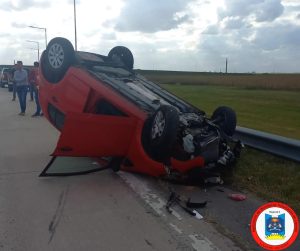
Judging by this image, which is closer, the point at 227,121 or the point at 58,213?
the point at 58,213

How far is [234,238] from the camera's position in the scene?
4.05m

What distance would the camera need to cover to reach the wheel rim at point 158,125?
18.0 ft

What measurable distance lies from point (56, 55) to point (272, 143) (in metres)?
3.76

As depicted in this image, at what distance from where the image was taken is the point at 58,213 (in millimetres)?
4695

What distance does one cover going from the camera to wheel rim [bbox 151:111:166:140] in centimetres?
549

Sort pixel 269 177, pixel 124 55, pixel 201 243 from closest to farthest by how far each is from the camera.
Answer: pixel 201 243 < pixel 269 177 < pixel 124 55

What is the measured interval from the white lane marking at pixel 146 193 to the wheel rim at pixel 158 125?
67 centimetres

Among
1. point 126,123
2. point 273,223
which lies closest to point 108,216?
point 126,123

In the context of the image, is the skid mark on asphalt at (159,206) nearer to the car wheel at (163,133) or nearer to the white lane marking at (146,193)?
the white lane marking at (146,193)

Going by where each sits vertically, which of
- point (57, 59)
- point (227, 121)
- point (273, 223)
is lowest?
point (273, 223)

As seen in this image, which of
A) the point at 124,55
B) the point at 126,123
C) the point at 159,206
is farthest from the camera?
the point at 124,55

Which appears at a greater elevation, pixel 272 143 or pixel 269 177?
pixel 272 143

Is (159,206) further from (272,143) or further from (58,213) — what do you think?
(272,143)

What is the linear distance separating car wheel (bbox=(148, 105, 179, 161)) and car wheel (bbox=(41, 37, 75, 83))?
2.15 meters
